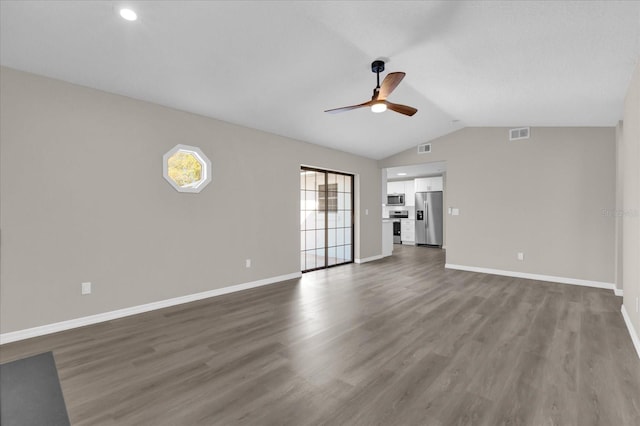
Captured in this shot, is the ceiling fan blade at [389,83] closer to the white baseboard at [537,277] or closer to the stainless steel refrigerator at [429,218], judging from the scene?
the white baseboard at [537,277]

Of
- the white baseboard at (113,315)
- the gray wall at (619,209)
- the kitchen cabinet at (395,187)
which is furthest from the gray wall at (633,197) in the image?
the kitchen cabinet at (395,187)

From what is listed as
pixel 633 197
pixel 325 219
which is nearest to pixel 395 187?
pixel 325 219

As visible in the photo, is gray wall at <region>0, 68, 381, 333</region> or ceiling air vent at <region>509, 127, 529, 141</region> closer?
gray wall at <region>0, 68, 381, 333</region>

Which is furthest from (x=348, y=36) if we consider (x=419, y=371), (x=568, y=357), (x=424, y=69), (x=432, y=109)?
(x=568, y=357)

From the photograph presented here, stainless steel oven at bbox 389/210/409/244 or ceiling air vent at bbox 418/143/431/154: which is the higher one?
ceiling air vent at bbox 418/143/431/154

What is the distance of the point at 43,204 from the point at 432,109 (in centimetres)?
526

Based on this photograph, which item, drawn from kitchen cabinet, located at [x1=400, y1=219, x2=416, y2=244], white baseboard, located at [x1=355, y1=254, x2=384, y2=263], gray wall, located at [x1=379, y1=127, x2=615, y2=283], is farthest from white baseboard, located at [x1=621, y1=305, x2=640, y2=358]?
kitchen cabinet, located at [x1=400, y1=219, x2=416, y2=244]

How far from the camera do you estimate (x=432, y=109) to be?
4.84 meters

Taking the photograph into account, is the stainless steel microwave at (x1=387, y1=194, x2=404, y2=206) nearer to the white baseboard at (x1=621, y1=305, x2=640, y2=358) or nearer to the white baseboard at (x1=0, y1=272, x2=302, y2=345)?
the white baseboard at (x1=0, y1=272, x2=302, y2=345)

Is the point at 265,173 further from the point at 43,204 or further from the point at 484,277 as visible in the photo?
the point at 484,277

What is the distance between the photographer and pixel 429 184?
9.80 m

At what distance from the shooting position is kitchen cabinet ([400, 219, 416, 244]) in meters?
10.4

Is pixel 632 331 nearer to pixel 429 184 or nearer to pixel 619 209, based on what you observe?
pixel 619 209

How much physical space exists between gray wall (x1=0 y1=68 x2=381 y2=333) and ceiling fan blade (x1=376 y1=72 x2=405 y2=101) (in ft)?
8.25
